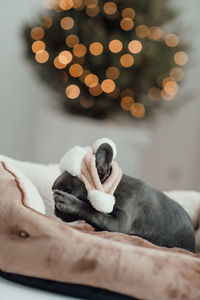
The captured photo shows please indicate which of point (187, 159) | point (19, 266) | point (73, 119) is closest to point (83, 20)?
point (73, 119)

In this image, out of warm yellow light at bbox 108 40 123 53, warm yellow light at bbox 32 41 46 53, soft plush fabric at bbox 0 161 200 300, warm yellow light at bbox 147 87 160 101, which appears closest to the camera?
soft plush fabric at bbox 0 161 200 300

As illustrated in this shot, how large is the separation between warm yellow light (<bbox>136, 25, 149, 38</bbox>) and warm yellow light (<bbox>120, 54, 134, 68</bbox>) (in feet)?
0.45

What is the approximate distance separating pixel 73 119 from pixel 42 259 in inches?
81.7

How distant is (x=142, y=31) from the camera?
2510 millimetres

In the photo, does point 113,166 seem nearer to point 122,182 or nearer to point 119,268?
point 122,182

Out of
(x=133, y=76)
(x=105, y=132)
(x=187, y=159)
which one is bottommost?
(x=187, y=159)

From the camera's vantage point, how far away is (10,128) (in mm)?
3221

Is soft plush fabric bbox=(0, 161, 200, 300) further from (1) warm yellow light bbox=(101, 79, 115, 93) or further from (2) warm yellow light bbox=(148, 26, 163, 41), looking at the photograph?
(2) warm yellow light bbox=(148, 26, 163, 41)

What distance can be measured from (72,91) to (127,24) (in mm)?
510

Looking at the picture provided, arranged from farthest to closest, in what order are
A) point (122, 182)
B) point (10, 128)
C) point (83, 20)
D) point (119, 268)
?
point (10, 128)
point (83, 20)
point (122, 182)
point (119, 268)

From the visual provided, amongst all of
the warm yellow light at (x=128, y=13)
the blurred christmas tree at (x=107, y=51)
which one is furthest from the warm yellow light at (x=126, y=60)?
the warm yellow light at (x=128, y=13)

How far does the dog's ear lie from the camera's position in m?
0.82

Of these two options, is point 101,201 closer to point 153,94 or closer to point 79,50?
point 79,50

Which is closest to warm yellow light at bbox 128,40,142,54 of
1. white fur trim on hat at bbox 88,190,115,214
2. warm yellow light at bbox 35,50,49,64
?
warm yellow light at bbox 35,50,49,64
